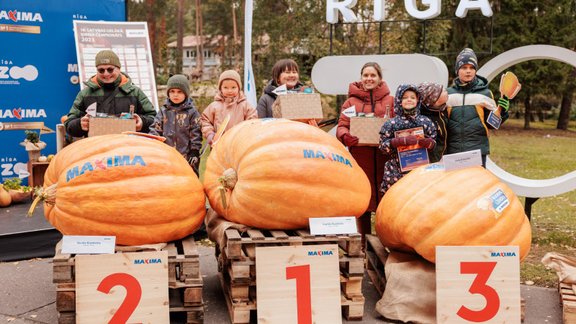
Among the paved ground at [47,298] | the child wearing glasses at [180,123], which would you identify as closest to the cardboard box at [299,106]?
the child wearing glasses at [180,123]

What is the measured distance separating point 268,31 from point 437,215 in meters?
17.8

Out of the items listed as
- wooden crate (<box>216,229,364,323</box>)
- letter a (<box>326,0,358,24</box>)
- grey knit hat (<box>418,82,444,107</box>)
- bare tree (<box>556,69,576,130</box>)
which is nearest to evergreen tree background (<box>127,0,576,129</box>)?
bare tree (<box>556,69,576,130</box>)

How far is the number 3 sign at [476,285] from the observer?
354 centimetres

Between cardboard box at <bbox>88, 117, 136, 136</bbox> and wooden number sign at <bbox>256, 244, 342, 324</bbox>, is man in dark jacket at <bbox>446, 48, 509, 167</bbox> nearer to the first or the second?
wooden number sign at <bbox>256, 244, 342, 324</bbox>

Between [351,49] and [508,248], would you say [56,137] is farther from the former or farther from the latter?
[351,49]

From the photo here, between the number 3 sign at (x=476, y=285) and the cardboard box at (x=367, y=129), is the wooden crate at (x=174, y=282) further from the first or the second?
the cardboard box at (x=367, y=129)

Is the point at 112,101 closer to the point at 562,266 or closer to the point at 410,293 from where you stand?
the point at 410,293

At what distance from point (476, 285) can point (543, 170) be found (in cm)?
979

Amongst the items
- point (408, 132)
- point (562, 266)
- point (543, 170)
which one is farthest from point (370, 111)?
point (543, 170)

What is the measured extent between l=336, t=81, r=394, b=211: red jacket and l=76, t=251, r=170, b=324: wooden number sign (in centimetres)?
215

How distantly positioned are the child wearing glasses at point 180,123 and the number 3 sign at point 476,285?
7.41ft

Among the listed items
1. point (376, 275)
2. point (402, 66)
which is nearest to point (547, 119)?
point (402, 66)

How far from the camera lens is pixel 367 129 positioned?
4.79 m

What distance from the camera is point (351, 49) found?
659 inches
